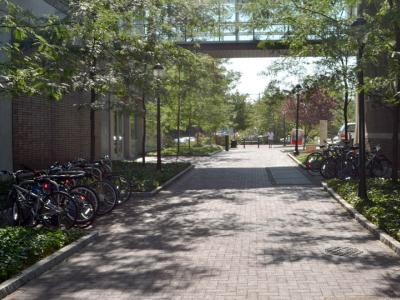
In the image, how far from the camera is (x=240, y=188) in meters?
15.9

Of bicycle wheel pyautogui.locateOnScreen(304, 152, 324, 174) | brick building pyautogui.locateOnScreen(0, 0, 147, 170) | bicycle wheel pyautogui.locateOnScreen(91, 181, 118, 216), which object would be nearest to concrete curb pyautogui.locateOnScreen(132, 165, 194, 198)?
brick building pyautogui.locateOnScreen(0, 0, 147, 170)

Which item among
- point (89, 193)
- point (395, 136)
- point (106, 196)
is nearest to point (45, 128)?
point (106, 196)

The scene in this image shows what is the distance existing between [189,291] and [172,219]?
15.5 ft

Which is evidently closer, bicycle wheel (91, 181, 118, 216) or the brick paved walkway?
the brick paved walkway

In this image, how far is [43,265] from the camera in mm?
6770

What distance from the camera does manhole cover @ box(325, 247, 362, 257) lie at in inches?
297

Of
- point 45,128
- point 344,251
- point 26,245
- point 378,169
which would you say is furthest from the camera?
point 45,128

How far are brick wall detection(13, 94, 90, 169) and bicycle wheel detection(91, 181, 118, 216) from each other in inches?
123

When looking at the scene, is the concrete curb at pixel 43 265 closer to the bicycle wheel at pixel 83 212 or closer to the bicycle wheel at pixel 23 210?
the bicycle wheel at pixel 83 212

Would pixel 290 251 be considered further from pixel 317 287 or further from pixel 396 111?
pixel 396 111

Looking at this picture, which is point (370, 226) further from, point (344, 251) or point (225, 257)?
point (225, 257)

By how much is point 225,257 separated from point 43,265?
2.36 meters

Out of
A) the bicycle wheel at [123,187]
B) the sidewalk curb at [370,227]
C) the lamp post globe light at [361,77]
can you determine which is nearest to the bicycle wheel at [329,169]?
the sidewalk curb at [370,227]

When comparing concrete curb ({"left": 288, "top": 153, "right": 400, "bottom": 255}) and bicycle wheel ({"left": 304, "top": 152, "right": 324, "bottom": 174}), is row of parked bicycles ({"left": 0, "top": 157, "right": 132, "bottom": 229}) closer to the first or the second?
concrete curb ({"left": 288, "top": 153, "right": 400, "bottom": 255})
